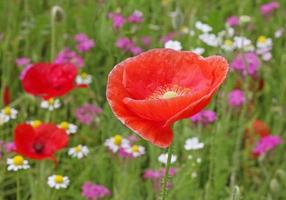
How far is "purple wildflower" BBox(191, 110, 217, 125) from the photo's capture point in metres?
Answer: 2.29

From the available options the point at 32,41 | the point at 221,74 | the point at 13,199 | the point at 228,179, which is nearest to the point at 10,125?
the point at 13,199

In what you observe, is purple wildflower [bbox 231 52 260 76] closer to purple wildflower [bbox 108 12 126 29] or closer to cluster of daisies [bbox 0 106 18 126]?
purple wildflower [bbox 108 12 126 29]

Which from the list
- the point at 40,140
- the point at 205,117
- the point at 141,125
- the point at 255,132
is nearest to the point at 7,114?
the point at 40,140

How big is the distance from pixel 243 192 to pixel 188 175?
34 centimetres

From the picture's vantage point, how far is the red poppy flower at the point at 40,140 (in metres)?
1.92

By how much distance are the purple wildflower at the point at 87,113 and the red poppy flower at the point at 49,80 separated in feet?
0.91

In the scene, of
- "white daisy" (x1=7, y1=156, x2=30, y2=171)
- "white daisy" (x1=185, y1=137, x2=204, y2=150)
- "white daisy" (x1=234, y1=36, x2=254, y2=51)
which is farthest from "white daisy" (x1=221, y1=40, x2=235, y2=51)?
"white daisy" (x1=7, y1=156, x2=30, y2=171)

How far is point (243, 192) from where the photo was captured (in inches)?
91.3

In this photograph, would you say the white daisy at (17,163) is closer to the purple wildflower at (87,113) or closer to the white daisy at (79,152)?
the white daisy at (79,152)

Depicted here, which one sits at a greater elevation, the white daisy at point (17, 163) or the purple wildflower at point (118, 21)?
the purple wildflower at point (118, 21)

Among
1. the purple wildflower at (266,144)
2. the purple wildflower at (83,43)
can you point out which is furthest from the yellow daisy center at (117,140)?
the purple wildflower at (83,43)

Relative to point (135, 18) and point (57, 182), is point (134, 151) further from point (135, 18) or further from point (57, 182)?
point (135, 18)

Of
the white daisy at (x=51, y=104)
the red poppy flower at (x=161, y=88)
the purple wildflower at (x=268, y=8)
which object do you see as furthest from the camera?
the purple wildflower at (x=268, y=8)

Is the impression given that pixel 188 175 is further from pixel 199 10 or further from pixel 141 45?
pixel 199 10
